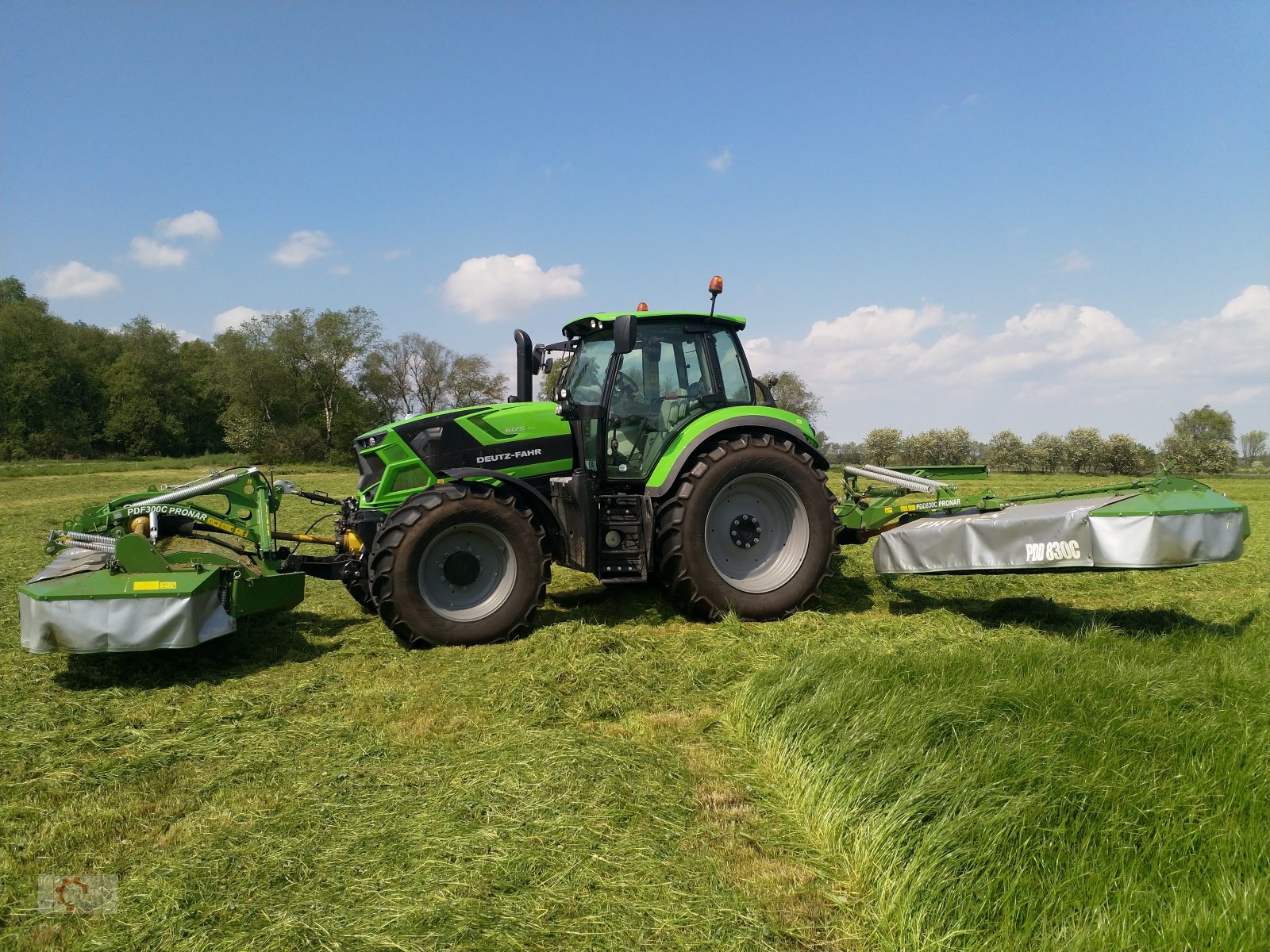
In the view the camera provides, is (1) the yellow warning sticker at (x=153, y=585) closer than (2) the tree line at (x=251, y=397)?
Yes

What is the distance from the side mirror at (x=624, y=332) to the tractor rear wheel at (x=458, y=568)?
137 cm

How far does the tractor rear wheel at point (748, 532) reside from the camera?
19.5 ft

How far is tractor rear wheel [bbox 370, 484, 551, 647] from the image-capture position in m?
5.39

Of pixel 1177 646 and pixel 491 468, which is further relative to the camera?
pixel 491 468

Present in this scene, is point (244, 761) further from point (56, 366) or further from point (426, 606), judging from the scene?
point (56, 366)

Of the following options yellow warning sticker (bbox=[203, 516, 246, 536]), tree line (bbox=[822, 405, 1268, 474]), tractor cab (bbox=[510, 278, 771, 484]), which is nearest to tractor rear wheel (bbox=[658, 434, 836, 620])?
tractor cab (bbox=[510, 278, 771, 484])

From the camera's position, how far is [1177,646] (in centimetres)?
502

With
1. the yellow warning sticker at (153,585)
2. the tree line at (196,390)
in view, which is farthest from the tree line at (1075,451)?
the yellow warning sticker at (153,585)

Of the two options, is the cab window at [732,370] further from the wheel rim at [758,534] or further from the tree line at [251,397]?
the tree line at [251,397]

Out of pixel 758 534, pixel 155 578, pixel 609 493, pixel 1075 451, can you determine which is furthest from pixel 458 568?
pixel 1075 451

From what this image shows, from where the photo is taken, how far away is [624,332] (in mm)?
5586

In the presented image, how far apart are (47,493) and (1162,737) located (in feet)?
78.4

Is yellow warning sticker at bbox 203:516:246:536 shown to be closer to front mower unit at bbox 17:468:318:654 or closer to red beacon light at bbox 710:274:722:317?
front mower unit at bbox 17:468:318:654

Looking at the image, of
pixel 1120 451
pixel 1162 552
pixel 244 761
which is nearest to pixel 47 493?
pixel 244 761
